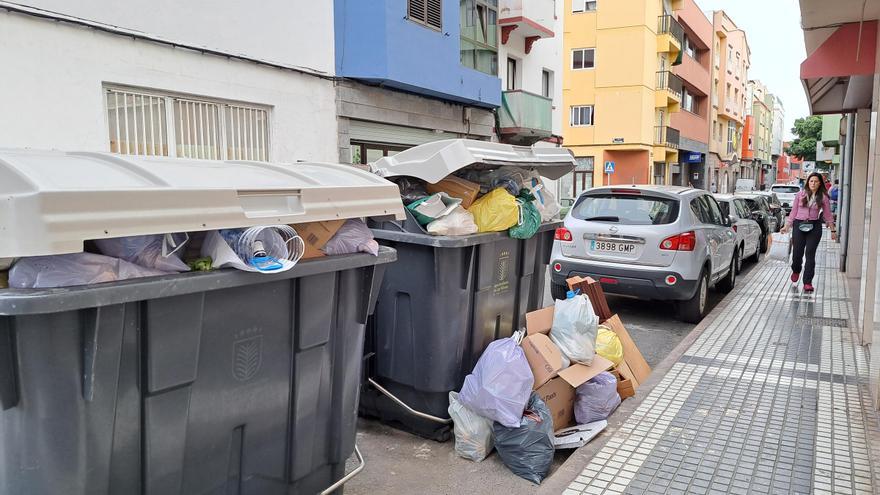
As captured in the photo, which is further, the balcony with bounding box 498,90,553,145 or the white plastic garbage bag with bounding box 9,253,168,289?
the balcony with bounding box 498,90,553,145

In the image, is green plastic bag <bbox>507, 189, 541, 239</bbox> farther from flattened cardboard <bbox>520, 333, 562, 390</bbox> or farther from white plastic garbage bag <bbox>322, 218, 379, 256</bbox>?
white plastic garbage bag <bbox>322, 218, 379, 256</bbox>

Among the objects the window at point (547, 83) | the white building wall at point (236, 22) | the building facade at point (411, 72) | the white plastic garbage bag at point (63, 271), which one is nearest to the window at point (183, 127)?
the white building wall at point (236, 22)

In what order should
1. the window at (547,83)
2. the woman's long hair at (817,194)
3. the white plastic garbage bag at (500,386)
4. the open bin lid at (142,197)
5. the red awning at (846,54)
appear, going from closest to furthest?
1. the open bin lid at (142,197)
2. the white plastic garbage bag at (500,386)
3. the red awning at (846,54)
4. the woman's long hair at (817,194)
5. the window at (547,83)

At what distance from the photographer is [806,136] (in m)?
57.1

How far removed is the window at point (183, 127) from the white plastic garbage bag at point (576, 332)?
298 inches

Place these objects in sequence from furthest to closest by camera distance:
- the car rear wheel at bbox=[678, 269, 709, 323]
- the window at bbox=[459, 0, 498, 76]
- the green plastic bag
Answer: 1. the window at bbox=[459, 0, 498, 76]
2. the car rear wheel at bbox=[678, 269, 709, 323]
3. the green plastic bag

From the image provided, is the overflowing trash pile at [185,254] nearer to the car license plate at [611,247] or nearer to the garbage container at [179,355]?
the garbage container at [179,355]

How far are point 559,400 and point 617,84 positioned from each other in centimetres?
3101

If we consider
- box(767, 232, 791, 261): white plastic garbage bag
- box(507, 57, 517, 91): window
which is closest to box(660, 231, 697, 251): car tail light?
box(767, 232, 791, 261): white plastic garbage bag

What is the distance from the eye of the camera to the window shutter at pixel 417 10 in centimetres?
1453

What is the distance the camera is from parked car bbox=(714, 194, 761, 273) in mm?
10523

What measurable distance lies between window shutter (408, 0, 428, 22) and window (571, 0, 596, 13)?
20.7 meters

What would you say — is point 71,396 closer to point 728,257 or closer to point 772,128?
point 728,257

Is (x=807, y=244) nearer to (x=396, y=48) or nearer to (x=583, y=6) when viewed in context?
(x=396, y=48)
